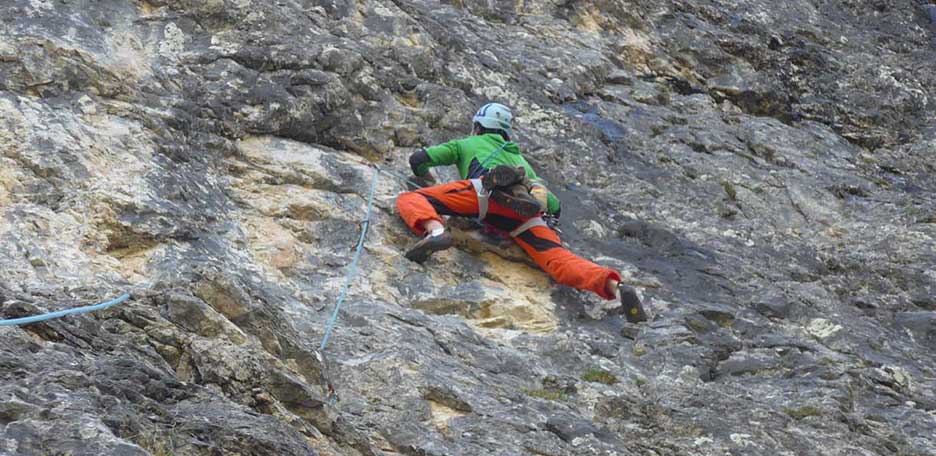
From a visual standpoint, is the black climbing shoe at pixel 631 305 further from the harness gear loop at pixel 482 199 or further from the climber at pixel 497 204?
the harness gear loop at pixel 482 199

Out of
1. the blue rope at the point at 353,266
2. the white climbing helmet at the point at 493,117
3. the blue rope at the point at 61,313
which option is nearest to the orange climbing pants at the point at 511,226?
the blue rope at the point at 353,266

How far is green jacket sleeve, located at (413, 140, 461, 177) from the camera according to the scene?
948 cm

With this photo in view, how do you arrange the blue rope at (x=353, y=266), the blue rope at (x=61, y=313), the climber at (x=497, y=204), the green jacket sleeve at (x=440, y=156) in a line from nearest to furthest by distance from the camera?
the blue rope at (x=61, y=313)
the blue rope at (x=353, y=266)
the climber at (x=497, y=204)
the green jacket sleeve at (x=440, y=156)

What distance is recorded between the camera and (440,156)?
9523 millimetres

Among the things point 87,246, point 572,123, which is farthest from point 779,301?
point 87,246

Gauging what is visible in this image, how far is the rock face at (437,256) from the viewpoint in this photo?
18.4ft

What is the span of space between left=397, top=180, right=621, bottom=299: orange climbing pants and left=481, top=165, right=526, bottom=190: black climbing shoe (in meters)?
0.31

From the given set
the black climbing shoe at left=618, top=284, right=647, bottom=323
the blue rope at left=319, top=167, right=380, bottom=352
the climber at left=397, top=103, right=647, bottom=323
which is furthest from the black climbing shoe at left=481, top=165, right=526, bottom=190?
the black climbing shoe at left=618, top=284, right=647, bottom=323

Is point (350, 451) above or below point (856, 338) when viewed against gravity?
above

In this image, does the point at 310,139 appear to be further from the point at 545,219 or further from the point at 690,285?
the point at 690,285

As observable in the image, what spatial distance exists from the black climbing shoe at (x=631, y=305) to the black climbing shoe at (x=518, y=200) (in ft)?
2.97

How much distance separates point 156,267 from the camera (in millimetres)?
6785

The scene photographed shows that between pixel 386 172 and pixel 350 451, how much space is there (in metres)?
4.18

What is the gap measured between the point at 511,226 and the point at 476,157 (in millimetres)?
702
